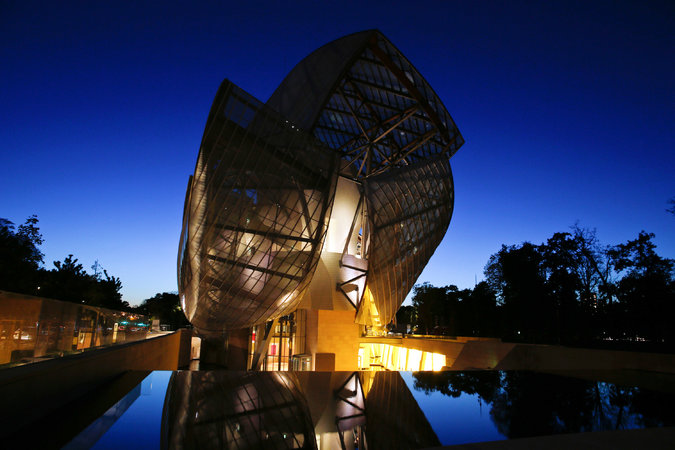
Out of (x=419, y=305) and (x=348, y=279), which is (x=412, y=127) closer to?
(x=348, y=279)

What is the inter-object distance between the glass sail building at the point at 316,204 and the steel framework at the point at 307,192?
0.06 meters

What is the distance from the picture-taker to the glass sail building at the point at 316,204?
52.5 feet

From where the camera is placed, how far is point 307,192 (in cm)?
1764

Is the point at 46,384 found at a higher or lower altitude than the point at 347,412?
higher

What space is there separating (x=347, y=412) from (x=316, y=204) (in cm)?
1305

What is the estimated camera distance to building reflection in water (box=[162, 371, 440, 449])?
4.05 meters

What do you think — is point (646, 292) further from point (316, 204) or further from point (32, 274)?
point (32, 274)

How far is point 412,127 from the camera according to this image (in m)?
31.8

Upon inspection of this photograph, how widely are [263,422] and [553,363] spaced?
2247 cm

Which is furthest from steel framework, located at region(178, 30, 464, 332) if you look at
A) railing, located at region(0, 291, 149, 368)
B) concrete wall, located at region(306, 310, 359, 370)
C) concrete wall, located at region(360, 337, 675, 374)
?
railing, located at region(0, 291, 149, 368)

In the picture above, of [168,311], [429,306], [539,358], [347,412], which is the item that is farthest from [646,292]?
[168,311]

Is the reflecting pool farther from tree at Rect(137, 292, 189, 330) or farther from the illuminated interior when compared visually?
tree at Rect(137, 292, 189, 330)

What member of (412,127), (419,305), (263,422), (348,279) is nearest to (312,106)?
(412,127)

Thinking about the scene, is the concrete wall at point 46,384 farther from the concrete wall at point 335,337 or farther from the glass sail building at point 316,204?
the concrete wall at point 335,337
